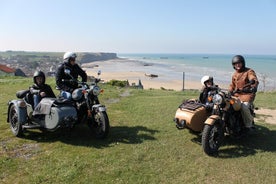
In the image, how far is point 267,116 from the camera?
28.6 feet

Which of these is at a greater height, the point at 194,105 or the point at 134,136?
the point at 194,105

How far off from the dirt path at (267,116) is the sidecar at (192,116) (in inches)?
113

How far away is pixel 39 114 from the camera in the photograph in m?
6.29

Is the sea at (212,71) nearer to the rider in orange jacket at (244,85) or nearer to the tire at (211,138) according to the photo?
the rider in orange jacket at (244,85)

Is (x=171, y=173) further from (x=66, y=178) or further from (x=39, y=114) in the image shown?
(x=39, y=114)

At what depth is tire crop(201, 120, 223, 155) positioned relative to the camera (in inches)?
211

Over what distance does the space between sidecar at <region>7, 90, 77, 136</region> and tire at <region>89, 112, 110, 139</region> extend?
444mm

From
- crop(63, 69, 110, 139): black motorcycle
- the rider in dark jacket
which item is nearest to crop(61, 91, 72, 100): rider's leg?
the rider in dark jacket

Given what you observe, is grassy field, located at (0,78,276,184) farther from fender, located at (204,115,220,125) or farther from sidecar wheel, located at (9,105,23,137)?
fender, located at (204,115,220,125)

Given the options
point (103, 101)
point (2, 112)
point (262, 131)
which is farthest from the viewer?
point (103, 101)

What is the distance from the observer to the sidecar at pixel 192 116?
5879 mm

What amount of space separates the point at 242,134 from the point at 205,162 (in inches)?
56.1

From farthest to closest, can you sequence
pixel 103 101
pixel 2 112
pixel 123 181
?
pixel 103 101
pixel 2 112
pixel 123 181

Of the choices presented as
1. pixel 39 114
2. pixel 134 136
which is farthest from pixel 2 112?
pixel 134 136
